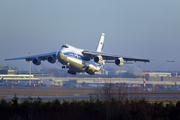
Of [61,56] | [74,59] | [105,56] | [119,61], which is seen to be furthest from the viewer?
[105,56]

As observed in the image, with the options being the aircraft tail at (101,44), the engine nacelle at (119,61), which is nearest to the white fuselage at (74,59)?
the engine nacelle at (119,61)

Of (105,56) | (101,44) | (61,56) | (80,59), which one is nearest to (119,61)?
(105,56)

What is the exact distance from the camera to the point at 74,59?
81.8 feet

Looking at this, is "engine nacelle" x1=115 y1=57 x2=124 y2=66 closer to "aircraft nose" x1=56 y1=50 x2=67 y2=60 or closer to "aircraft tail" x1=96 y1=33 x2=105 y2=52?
"aircraft nose" x1=56 y1=50 x2=67 y2=60

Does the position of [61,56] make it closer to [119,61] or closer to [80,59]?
[80,59]

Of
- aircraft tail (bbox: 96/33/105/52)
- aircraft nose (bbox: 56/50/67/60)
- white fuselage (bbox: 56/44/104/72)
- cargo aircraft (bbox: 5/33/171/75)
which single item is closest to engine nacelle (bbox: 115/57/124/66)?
cargo aircraft (bbox: 5/33/171/75)

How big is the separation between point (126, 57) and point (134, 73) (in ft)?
18.8

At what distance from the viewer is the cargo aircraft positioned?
24234 mm

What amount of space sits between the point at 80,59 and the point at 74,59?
101 cm

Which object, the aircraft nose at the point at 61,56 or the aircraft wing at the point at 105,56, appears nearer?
the aircraft nose at the point at 61,56

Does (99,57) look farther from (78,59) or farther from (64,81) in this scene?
(64,81)

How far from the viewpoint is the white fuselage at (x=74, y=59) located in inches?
940

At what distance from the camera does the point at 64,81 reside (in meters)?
34.2

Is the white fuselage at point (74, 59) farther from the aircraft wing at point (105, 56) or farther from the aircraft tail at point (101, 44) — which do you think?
the aircraft tail at point (101, 44)
